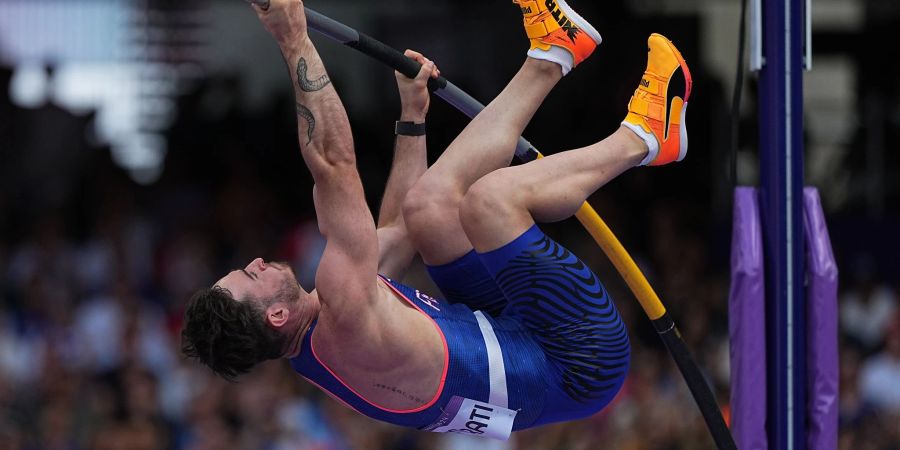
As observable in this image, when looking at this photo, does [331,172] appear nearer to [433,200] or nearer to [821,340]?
[433,200]

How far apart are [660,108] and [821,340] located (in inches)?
37.6

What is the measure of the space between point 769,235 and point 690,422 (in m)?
3.43

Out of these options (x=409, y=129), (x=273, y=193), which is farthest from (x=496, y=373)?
(x=273, y=193)

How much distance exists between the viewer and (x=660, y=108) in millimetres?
4617

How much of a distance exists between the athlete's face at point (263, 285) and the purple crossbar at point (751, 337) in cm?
151

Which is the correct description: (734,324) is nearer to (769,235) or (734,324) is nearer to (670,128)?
(769,235)

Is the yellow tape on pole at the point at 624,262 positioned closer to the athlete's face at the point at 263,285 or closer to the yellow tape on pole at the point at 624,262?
the yellow tape on pole at the point at 624,262

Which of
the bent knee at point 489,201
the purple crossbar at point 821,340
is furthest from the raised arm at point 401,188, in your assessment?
the purple crossbar at point 821,340

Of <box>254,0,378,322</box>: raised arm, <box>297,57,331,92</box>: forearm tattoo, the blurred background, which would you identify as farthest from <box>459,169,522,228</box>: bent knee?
the blurred background

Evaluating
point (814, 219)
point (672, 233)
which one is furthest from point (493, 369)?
point (672, 233)

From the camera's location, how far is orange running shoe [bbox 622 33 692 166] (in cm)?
459

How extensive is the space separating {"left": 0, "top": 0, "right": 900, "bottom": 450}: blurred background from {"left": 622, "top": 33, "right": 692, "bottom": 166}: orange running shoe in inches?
132

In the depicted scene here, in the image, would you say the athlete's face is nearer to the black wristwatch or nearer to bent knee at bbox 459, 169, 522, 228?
bent knee at bbox 459, 169, 522, 228

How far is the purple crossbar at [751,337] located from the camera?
4.64 m
